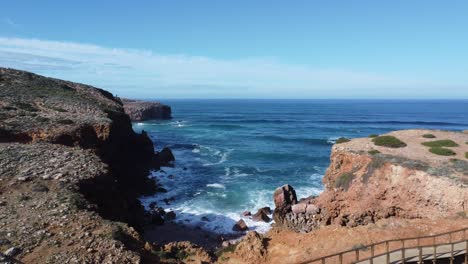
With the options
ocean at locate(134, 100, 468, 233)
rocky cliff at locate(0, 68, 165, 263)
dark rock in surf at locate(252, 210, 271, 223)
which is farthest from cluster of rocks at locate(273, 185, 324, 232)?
rocky cliff at locate(0, 68, 165, 263)

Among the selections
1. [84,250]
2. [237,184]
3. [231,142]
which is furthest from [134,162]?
[84,250]

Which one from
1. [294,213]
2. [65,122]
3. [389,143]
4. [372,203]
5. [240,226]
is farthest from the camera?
[65,122]

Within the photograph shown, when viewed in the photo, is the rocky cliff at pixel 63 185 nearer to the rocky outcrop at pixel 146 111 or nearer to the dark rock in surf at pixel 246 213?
the dark rock in surf at pixel 246 213

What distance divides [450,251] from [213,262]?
13.3m

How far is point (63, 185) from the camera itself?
19.1 metres

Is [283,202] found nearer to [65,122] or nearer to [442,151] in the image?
[442,151]

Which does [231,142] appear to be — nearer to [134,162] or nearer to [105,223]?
[134,162]

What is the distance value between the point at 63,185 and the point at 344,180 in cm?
1995

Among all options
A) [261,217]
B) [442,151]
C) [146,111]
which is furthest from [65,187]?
[146,111]

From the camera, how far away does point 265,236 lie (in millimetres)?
26156

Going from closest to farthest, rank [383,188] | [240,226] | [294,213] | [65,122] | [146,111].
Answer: [383,188], [294,213], [240,226], [65,122], [146,111]

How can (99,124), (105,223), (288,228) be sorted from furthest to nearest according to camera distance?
(99,124)
(288,228)
(105,223)

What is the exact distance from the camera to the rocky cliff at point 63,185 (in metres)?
13.8

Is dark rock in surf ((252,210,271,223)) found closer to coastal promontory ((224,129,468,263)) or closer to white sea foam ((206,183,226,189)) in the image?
coastal promontory ((224,129,468,263))
